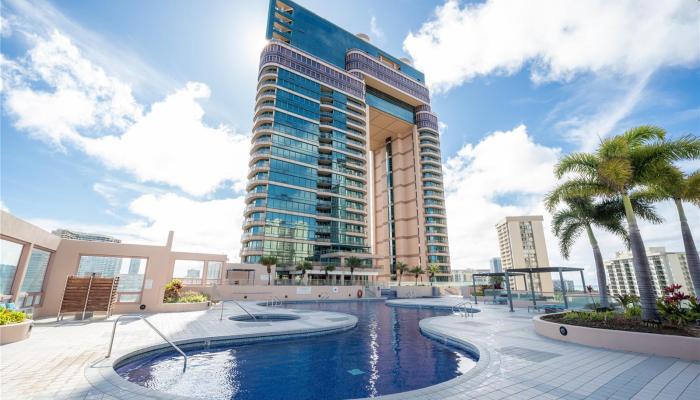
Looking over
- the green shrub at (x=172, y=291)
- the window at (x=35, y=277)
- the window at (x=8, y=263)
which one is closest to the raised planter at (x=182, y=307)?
the green shrub at (x=172, y=291)

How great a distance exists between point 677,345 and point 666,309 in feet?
11.0

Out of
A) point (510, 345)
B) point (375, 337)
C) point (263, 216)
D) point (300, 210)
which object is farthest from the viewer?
point (300, 210)

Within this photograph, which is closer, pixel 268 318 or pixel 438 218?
pixel 268 318

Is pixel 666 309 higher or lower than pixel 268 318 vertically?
higher

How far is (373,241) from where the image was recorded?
8431 cm

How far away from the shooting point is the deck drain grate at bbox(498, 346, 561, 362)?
8133mm

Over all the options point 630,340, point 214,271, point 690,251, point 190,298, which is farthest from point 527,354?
point 214,271

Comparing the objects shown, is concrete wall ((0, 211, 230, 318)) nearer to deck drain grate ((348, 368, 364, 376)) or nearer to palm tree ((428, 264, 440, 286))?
deck drain grate ((348, 368, 364, 376))

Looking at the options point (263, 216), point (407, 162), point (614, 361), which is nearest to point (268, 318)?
point (614, 361)

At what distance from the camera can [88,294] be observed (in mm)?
14781

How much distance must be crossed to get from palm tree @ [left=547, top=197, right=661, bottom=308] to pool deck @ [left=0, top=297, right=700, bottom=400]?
28.8 feet

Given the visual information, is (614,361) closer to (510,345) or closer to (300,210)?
(510,345)

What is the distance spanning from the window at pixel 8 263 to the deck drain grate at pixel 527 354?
773 inches

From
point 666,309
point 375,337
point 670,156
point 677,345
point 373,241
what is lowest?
point 375,337
